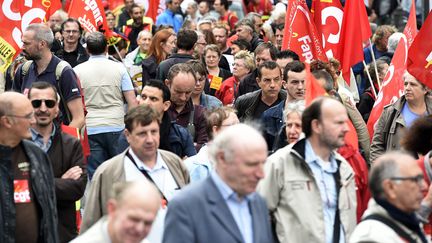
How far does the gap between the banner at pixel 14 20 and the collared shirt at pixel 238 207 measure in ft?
25.8

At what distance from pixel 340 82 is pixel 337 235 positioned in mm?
6515

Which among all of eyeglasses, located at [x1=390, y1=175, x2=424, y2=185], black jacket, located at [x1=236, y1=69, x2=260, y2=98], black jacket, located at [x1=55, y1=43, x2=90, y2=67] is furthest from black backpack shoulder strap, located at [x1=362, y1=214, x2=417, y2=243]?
black jacket, located at [x1=55, y1=43, x2=90, y2=67]

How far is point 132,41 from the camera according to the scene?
23516 mm

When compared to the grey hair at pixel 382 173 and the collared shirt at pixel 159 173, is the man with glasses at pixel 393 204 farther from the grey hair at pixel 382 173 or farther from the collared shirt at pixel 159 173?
the collared shirt at pixel 159 173

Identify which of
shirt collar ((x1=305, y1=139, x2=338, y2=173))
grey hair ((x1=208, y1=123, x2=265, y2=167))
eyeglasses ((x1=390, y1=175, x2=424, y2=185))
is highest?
grey hair ((x1=208, y1=123, x2=265, y2=167))

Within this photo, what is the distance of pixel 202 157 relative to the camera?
1005 cm

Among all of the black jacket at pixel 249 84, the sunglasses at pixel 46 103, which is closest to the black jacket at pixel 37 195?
the sunglasses at pixel 46 103

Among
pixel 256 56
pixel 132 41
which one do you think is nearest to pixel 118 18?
pixel 132 41

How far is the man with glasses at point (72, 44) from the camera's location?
16844 millimetres

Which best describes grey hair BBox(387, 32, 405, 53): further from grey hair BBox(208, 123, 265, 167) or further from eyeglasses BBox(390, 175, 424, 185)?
grey hair BBox(208, 123, 265, 167)

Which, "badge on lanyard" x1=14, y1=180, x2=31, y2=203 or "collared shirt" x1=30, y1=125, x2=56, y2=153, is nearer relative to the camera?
"badge on lanyard" x1=14, y1=180, x2=31, y2=203

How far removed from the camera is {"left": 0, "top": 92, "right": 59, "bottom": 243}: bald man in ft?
29.7

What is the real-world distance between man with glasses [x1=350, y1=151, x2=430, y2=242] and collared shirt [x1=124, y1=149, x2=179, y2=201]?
2.12 metres

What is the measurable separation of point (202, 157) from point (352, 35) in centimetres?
560
